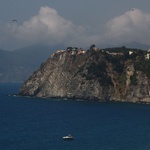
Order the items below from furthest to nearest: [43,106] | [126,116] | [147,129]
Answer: [43,106], [126,116], [147,129]

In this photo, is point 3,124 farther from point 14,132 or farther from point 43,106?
point 43,106

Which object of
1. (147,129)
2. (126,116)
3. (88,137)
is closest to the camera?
(88,137)

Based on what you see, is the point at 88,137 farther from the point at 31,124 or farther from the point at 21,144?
the point at 31,124

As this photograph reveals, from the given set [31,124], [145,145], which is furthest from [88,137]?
[31,124]

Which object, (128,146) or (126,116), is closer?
(128,146)

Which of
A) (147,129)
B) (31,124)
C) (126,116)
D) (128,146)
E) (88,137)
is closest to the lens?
(128,146)

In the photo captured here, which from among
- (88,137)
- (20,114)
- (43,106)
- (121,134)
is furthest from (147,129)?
(43,106)
